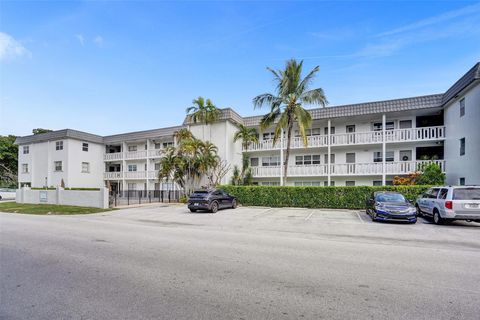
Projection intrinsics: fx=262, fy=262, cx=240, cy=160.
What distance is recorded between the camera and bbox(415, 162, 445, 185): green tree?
18188 millimetres

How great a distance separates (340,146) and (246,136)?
868 cm

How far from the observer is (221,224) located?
1243 centimetres

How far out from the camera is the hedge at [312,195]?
17.7 m

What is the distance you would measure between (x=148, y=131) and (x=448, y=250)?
2989cm

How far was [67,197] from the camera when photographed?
73.1ft

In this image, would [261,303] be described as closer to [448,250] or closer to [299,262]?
[299,262]

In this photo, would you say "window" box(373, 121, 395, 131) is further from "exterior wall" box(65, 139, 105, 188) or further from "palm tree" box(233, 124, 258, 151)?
"exterior wall" box(65, 139, 105, 188)

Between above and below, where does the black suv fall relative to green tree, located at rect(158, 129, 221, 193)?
below

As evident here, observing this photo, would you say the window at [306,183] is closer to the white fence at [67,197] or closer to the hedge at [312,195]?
the hedge at [312,195]

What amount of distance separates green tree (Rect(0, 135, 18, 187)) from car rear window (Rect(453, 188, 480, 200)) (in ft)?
169

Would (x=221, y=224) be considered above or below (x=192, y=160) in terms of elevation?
below

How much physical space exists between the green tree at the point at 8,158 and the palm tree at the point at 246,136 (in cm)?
3621

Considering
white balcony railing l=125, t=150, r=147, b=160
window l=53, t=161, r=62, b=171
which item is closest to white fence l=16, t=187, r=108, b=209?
window l=53, t=161, r=62, b=171

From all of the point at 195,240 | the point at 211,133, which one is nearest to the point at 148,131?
the point at 211,133
